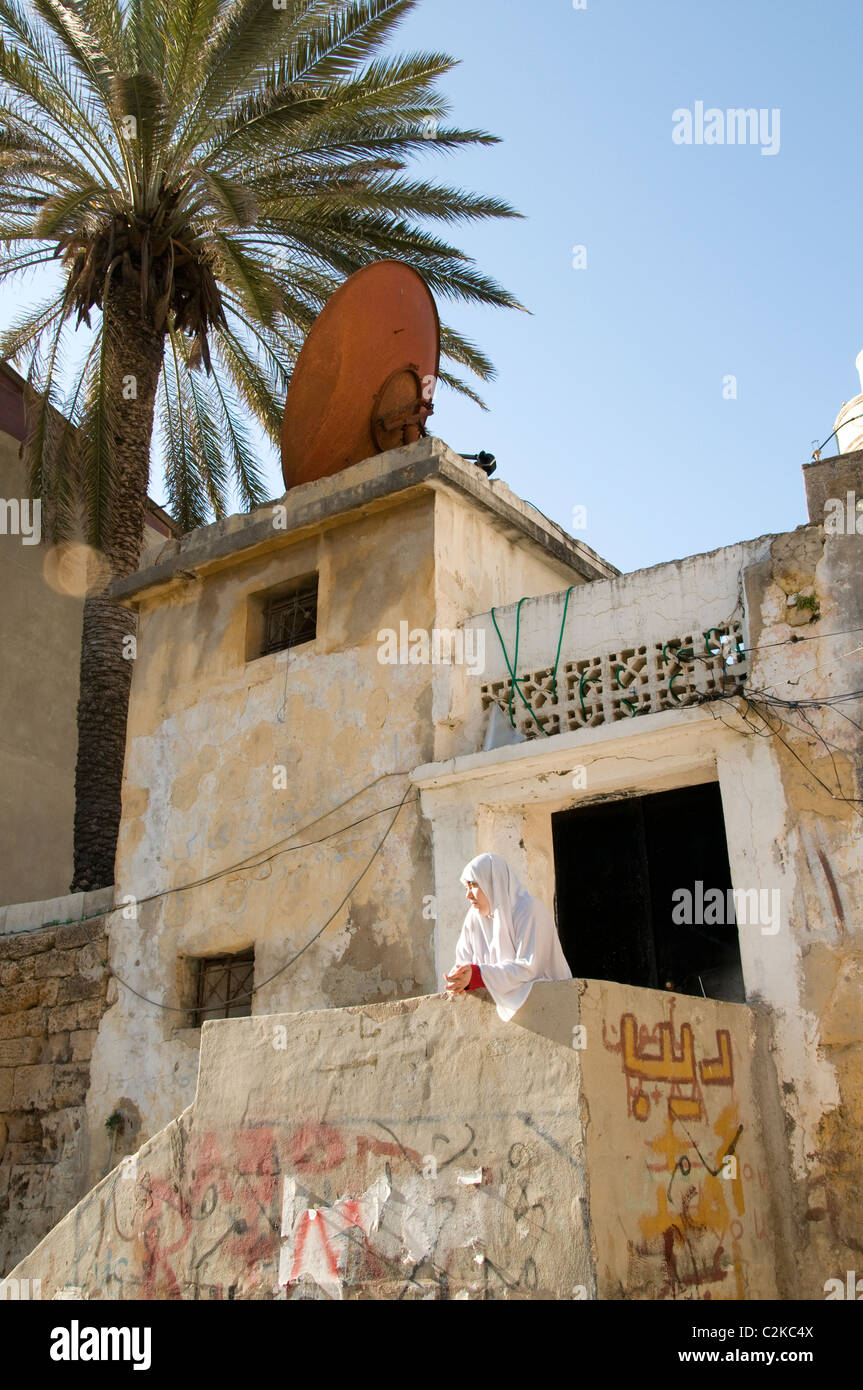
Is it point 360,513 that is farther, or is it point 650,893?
point 360,513

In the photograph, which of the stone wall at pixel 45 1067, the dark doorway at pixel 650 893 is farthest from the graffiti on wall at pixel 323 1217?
the dark doorway at pixel 650 893

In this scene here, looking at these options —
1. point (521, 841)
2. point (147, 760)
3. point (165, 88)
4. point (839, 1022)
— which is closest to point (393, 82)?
point (165, 88)

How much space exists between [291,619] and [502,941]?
4601mm

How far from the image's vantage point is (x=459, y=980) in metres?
5.84

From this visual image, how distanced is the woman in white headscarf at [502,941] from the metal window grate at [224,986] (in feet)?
10.6

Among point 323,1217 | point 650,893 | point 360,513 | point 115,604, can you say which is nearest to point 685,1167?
point 323,1217

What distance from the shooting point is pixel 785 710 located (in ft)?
23.9

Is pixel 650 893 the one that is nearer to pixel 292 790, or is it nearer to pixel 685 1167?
pixel 292 790

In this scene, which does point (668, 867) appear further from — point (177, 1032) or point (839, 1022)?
point (177, 1032)

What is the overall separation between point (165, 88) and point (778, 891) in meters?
8.56

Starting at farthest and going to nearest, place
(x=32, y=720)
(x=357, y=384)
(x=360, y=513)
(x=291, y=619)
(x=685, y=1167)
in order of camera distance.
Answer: (x=32, y=720), (x=357, y=384), (x=291, y=619), (x=360, y=513), (x=685, y=1167)

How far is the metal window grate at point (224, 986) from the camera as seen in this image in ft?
29.8

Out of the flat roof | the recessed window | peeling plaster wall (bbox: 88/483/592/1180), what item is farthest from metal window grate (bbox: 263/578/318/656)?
the flat roof

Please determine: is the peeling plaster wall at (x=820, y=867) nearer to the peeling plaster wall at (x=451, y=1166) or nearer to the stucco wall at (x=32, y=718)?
the peeling plaster wall at (x=451, y=1166)
